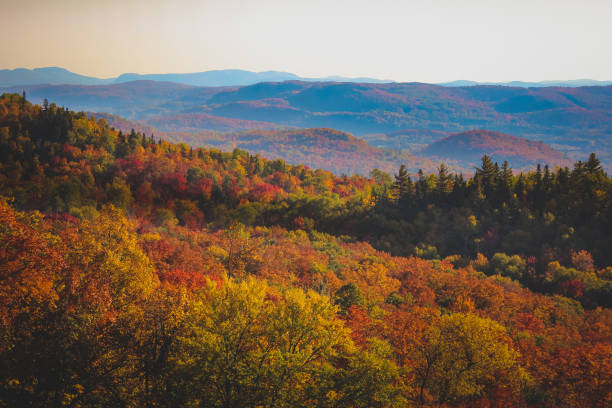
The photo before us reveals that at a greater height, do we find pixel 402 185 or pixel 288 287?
pixel 402 185

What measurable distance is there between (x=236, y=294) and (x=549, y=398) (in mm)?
25752

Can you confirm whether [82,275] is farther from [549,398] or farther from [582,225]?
[582,225]

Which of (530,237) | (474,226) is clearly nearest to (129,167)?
(474,226)

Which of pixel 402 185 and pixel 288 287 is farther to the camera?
pixel 402 185

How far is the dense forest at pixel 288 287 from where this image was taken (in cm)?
2117

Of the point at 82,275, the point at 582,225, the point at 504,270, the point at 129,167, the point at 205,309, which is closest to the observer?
the point at 205,309

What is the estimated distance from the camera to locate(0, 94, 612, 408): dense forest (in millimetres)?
21172

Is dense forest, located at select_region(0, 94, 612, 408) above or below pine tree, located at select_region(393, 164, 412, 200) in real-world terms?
below

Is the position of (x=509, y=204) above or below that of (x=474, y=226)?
above

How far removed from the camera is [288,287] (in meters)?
52.8

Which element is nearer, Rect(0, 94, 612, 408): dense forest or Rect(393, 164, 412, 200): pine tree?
Rect(0, 94, 612, 408): dense forest

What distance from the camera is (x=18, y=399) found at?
17750 mm

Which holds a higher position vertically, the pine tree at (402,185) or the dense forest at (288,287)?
the pine tree at (402,185)

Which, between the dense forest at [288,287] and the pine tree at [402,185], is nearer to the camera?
the dense forest at [288,287]
